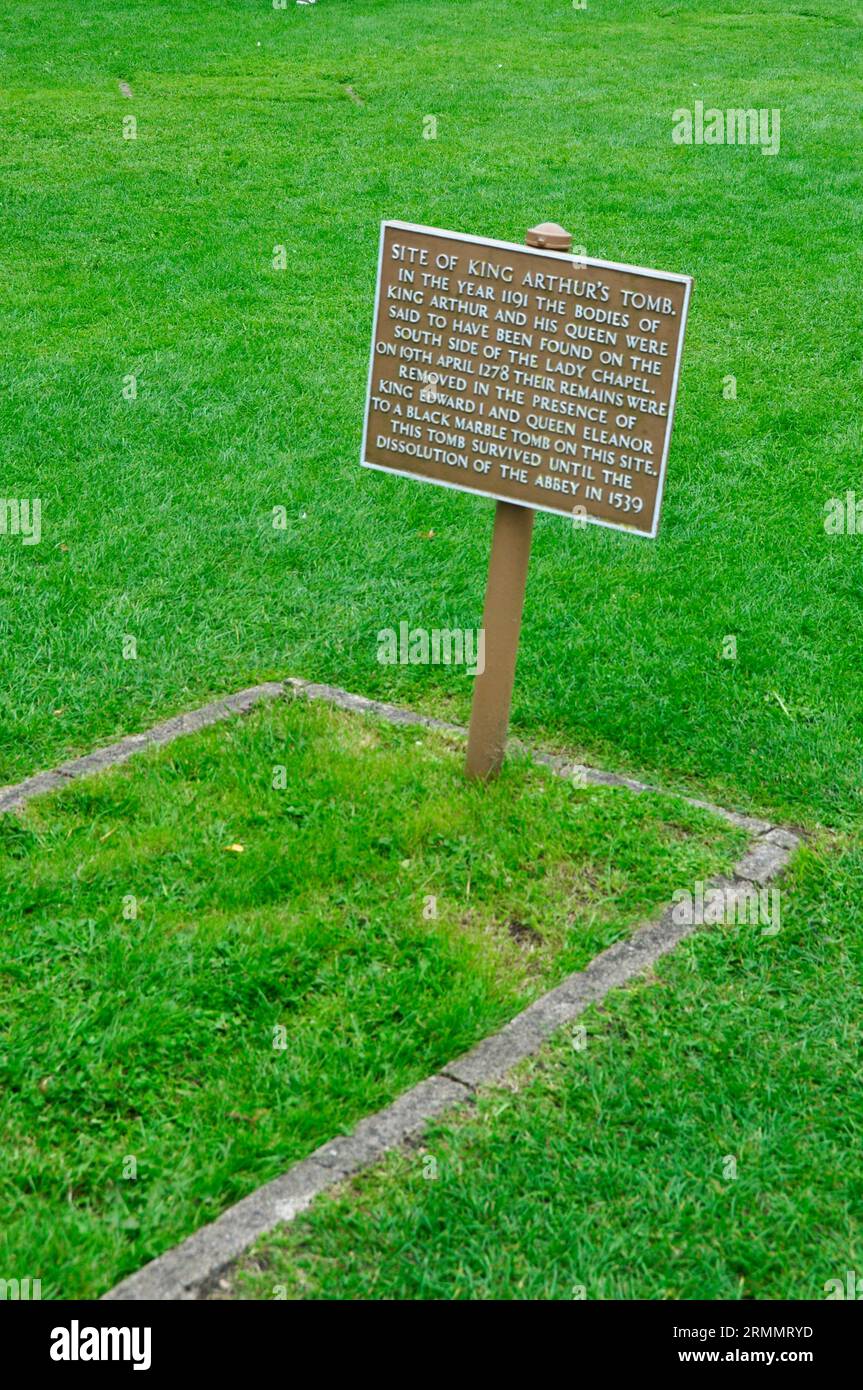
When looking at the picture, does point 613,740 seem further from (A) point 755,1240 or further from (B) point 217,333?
(B) point 217,333

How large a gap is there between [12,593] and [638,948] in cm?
357

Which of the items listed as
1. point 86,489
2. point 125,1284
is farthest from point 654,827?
point 86,489

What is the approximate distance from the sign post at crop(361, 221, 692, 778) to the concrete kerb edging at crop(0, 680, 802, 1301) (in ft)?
3.00

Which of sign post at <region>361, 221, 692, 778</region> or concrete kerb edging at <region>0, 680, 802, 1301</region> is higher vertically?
sign post at <region>361, 221, 692, 778</region>

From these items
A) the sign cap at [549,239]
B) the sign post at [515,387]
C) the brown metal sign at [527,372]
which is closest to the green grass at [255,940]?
the sign post at [515,387]

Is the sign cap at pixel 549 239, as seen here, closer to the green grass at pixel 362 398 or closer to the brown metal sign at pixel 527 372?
the brown metal sign at pixel 527 372

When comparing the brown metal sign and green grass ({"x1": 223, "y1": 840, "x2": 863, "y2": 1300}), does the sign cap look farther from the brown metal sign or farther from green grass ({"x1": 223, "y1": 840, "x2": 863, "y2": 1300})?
green grass ({"x1": 223, "y1": 840, "x2": 863, "y2": 1300})

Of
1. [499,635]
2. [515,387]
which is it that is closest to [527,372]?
[515,387]

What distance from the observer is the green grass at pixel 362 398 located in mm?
6129

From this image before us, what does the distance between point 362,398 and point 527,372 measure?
4330 mm

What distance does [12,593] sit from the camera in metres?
6.77

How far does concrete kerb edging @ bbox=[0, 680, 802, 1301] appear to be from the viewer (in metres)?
3.47

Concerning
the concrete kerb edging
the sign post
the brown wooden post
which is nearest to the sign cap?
the sign post

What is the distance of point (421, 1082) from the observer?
4.03 m
